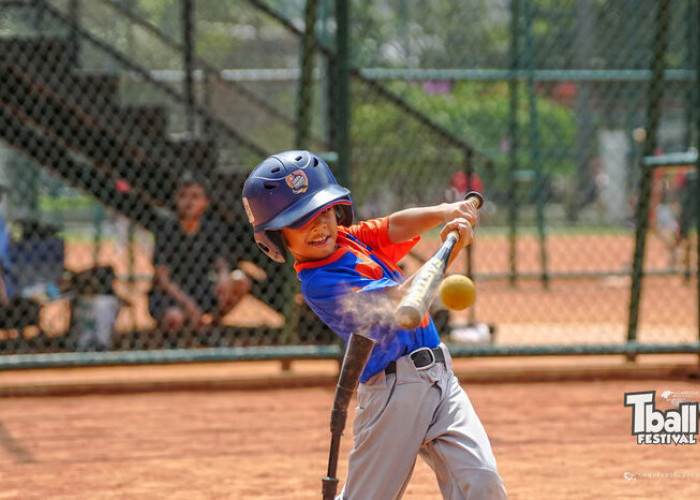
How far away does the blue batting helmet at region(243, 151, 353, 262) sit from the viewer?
283 cm

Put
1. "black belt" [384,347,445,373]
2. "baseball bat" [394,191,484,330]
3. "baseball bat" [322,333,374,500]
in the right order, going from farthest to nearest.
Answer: "black belt" [384,347,445,373], "baseball bat" [322,333,374,500], "baseball bat" [394,191,484,330]

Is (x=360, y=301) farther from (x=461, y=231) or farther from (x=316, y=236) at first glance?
(x=461, y=231)

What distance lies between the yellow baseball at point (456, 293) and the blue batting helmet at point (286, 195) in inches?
16.8

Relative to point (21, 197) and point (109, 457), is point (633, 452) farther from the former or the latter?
point (21, 197)

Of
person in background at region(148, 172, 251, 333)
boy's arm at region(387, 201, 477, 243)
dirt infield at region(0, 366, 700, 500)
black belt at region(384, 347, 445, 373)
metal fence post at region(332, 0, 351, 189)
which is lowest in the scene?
dirt infield at region(0, 366, 700, 500)

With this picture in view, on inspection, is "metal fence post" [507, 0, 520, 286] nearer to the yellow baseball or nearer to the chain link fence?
the chain link fence

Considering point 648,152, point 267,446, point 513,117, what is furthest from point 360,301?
point 513,117

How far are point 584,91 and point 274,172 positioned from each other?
1492cm

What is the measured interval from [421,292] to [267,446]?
108 inches

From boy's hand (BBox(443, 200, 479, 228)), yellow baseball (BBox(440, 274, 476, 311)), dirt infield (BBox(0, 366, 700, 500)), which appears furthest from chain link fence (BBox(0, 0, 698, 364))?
yellow baseball (BBox(440, 274, 476, 311))

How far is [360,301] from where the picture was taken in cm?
284

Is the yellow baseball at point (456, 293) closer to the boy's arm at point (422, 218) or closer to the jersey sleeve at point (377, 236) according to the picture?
the boy's arm at point (422, 218)

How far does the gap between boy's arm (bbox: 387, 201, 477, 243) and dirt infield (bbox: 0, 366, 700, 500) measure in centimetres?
135

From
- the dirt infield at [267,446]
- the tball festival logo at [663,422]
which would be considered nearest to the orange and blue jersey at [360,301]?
the dirt infield at [267,446]
